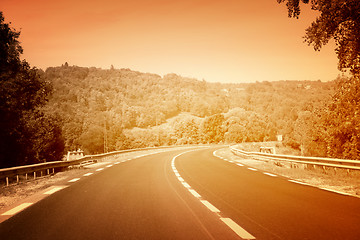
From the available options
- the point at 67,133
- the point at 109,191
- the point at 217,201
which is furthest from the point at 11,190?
the point at 67,133

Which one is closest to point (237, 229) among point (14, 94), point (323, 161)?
point (323, 161)

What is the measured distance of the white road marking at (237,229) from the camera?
422 cm

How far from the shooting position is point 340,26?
1214cm

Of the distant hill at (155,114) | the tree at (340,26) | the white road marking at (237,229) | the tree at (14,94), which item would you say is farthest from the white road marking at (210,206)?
the distant hill at (155,114)

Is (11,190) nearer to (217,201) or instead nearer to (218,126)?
A: (217,201)

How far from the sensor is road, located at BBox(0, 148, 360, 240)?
173 inches

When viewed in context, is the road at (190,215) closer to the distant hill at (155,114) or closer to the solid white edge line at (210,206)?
the solid white edge line at (210,206)

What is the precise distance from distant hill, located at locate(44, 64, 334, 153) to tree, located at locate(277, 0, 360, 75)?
42449mm

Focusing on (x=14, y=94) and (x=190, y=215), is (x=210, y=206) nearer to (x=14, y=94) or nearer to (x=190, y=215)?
(x=190, y=215)

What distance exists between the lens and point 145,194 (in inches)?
317

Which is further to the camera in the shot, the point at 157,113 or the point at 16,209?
the point at 157,113

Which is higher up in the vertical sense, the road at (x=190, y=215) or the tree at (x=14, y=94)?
the tree at (x=14, y=94)

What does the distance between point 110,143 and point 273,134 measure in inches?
2394

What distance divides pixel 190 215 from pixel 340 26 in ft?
35.7
